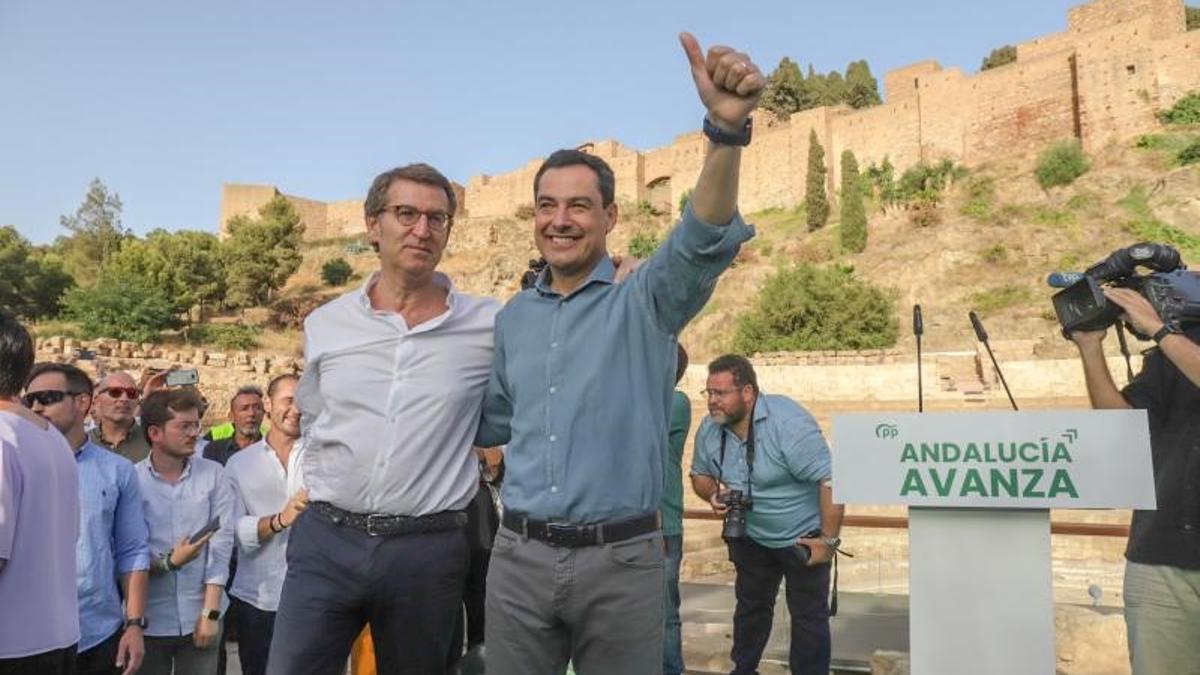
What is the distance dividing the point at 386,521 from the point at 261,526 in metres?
1.91

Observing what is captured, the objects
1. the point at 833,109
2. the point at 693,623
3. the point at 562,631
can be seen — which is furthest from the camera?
the point at 833,109

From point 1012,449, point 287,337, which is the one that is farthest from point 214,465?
point 287,337

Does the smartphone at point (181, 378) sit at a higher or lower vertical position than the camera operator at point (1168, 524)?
higher

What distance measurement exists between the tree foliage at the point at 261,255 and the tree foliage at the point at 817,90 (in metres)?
31.6

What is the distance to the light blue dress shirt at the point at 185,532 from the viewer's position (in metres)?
3.78

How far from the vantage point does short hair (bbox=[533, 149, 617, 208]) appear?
7.47ft

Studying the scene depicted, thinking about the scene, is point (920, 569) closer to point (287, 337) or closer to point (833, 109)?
point (287, 337)

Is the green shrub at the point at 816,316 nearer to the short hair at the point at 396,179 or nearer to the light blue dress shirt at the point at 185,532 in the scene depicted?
the light blue dress shirt at the point at 185,532

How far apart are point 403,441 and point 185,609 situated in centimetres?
218

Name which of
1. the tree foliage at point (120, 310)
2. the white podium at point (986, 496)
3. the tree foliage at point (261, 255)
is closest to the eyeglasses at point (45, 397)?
the white podium at point (986, 496)

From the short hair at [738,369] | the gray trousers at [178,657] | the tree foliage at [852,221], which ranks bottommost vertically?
the gray trousers at [178,657]

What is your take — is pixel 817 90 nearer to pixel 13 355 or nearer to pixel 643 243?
pixel 643 243

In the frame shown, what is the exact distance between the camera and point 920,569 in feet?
8.77

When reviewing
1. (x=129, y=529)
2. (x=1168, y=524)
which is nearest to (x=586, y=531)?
(x=1168, y=524)
